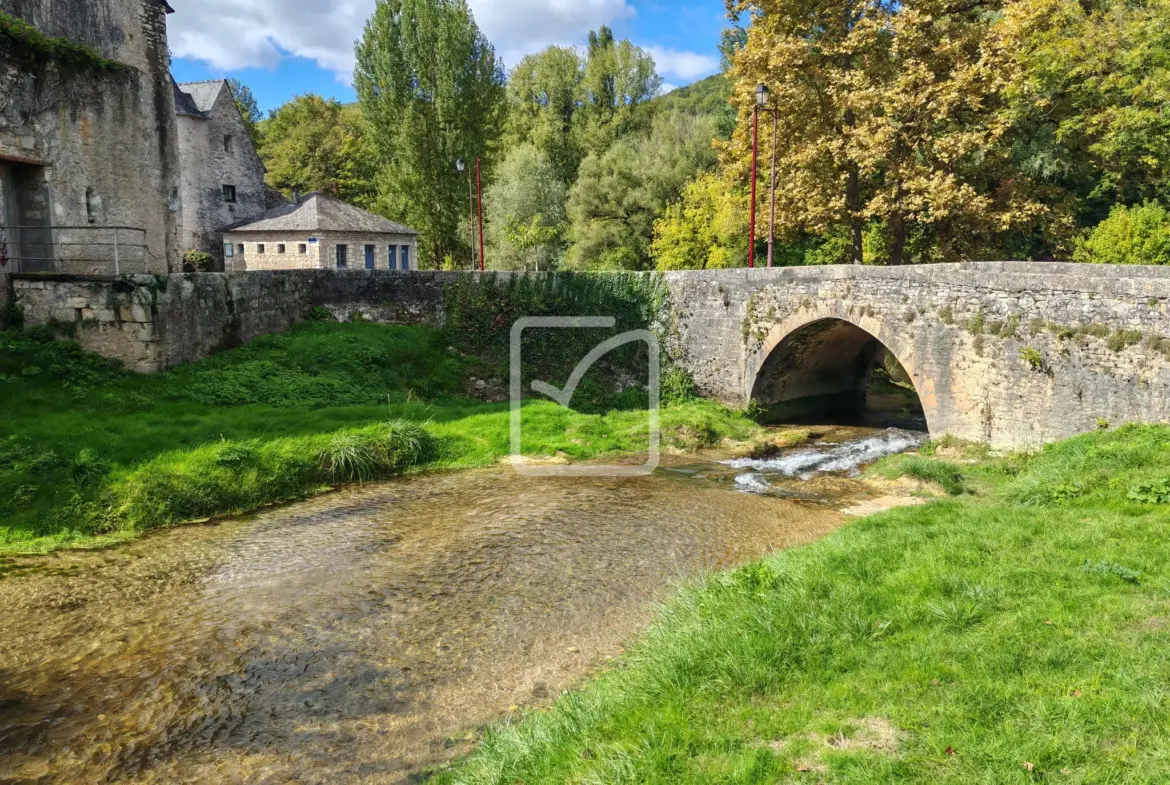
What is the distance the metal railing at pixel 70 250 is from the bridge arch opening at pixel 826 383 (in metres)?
15.7

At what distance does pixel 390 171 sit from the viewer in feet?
121

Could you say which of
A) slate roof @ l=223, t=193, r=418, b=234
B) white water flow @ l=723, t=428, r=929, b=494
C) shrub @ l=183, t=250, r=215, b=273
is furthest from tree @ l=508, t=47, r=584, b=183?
white water flow @ l=723, t=428, r=929, b=494

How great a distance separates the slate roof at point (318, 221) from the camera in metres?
32.7

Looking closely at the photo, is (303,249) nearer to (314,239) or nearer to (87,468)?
(314,239)

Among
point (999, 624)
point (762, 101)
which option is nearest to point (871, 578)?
point (999, 624)

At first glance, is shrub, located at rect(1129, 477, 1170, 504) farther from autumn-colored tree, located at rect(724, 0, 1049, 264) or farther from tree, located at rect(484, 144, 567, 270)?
tree, located at rect(484, 144, 567, 270)

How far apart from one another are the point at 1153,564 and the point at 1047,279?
8.19 metres

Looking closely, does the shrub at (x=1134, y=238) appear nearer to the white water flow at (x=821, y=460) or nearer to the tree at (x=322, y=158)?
the white water flow at (x=821, y=460)

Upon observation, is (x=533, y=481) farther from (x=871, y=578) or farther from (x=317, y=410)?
(x=871, y=578)

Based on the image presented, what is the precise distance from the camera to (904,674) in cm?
573

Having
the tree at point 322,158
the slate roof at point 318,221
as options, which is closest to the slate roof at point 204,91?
the slate roof at point 318,221

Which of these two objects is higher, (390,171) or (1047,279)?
(390,171)

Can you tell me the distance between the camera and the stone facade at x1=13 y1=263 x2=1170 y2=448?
12992mm

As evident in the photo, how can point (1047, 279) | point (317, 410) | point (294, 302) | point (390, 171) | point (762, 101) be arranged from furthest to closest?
point (390, 171) → point (294, 302) → point (762, 101) → point (317, 410) → point (1047, 279)
